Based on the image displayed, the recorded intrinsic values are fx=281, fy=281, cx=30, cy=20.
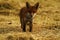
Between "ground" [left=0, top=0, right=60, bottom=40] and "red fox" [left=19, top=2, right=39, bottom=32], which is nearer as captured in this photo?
"ground" [left=0, top=0, right=60, bottom=40]

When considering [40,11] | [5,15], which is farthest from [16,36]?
[40,11]

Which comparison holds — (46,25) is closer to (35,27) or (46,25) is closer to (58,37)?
(35,27)

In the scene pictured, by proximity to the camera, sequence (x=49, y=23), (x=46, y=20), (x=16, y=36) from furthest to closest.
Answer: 1. (x=46, y=20)
2. (x=49, y=23)
3. (x=16, y=36)

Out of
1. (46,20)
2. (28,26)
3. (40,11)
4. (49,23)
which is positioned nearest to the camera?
(28,26)

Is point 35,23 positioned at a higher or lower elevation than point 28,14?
lower

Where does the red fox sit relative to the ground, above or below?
above

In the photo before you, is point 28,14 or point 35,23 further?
point 35,23

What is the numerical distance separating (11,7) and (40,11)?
6.55 ft

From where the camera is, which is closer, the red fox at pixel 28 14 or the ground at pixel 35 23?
the ground at pixel 35 23

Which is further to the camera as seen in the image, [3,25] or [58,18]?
[58,18]

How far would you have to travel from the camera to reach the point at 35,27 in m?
12.9

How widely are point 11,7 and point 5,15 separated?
2417 mm

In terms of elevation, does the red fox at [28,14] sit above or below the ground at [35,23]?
above

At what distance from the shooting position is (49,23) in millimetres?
13531
